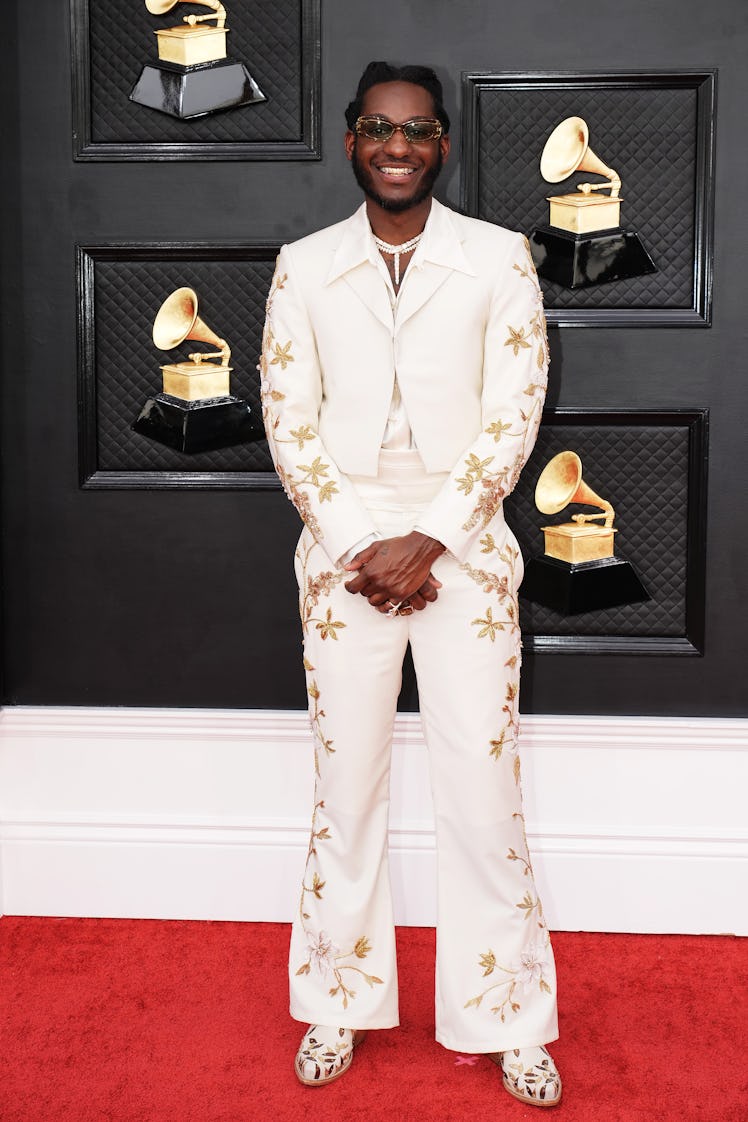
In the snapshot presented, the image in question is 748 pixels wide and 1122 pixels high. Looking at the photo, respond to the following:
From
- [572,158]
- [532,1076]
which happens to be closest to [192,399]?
[572,158]

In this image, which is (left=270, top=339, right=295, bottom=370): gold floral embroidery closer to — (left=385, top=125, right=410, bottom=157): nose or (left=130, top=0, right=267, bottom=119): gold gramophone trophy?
(left=385, top=125, right=410, bottom=157): nose

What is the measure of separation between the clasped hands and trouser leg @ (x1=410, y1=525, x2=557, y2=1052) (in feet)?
0.20

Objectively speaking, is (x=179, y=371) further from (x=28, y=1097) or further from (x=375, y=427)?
A: (x=28, y=1097)

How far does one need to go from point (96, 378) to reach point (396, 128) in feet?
3.34

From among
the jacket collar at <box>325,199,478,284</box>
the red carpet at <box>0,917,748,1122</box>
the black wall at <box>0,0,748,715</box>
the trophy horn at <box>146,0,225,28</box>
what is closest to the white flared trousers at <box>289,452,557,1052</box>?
the red carpet at <box>0,917,748,1122</box>

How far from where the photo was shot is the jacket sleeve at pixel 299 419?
2225mm

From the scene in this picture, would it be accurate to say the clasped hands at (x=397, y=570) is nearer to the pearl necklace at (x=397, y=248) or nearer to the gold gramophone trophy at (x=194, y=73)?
the pearl necklace at (x=397, y=248)

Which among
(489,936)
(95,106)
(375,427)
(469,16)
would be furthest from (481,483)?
(95,106)

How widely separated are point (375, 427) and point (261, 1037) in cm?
121

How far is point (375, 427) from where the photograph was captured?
2270 millimetres

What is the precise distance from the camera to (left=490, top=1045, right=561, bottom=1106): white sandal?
2.27 metres

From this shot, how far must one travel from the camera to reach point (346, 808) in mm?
2340

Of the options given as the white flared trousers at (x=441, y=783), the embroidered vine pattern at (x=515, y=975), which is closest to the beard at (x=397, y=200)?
the white flared trousers at (x=441, y=783)

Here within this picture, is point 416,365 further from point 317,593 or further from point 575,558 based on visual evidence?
point 575,558
